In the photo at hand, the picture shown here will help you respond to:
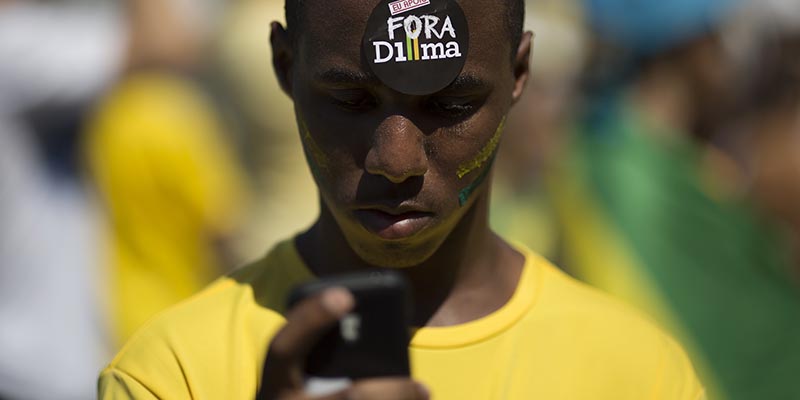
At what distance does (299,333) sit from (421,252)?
1.79 ft

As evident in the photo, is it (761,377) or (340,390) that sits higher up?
(340,390)

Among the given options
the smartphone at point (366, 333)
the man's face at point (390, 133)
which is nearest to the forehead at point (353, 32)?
the man's face at point (390, 133)

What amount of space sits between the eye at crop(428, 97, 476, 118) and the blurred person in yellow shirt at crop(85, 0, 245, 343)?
336 cm

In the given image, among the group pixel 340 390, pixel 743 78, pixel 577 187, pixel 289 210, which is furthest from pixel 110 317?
pixel 340 390

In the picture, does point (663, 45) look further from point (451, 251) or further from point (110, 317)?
point (451, 251)

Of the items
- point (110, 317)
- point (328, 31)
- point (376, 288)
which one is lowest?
point (110, 317)

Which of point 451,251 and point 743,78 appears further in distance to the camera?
point 743,78

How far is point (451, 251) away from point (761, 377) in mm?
3368

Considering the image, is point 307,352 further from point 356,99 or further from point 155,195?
point 155,195

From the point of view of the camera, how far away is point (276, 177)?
277 inches

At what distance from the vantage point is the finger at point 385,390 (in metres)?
2.93

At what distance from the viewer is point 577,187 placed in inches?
270

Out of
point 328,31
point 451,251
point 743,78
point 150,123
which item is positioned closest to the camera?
point 328,31

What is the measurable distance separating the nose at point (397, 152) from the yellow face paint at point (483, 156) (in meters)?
0.14
